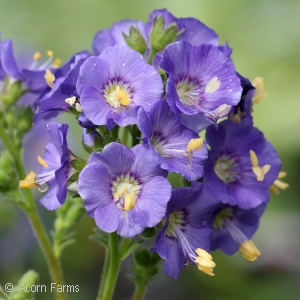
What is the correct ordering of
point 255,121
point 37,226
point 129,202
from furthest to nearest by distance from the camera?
point 255,121 → point 37,226 → point 129,202

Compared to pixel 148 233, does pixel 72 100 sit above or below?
above

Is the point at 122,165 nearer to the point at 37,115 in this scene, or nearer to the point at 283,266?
the point at 37,115

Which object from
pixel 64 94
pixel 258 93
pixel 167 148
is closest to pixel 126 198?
pixel 167 148

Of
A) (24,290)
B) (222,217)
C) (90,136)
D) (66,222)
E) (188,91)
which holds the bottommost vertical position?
(24,290)

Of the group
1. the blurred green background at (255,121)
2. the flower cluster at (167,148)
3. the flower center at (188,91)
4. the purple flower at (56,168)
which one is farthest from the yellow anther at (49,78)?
the blurred green background at (255,121)

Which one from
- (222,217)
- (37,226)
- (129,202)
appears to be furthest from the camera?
(37,226)

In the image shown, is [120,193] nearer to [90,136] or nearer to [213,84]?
[90,136]

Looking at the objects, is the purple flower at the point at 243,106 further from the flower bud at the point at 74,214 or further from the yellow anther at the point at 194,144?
the flower bud at the point at 74,214
